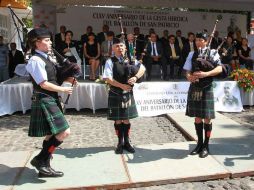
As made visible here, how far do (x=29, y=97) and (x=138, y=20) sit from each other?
6.18 meters

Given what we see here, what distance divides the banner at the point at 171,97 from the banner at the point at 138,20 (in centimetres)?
538

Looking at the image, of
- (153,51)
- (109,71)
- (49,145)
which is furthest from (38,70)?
(153,51)

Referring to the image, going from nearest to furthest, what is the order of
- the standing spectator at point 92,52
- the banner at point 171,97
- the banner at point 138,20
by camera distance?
the banner at point 171,97
the standing spectator at point 92,52
the banner at point 138,20

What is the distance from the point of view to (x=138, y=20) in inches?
511

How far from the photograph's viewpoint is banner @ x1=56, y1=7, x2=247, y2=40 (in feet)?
40.9

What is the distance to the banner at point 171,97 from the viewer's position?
773 centimetres

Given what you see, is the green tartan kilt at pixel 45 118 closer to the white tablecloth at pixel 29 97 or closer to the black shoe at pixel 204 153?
the black shoe at pixel 204 153

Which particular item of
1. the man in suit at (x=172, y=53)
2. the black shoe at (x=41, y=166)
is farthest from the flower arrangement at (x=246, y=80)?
the black shoe at (x=41, y=166)

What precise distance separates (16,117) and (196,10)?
8.66 metres

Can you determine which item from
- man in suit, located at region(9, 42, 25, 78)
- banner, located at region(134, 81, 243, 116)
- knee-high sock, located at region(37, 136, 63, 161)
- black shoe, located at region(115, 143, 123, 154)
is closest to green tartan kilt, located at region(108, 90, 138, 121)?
black shoe, located at region(115, 143, 123, 154)

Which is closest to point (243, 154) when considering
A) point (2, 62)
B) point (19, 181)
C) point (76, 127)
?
point (19, 181)

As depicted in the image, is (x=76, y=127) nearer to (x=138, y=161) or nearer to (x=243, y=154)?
(x=138, y=161)

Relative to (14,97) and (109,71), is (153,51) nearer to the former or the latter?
(14,97)

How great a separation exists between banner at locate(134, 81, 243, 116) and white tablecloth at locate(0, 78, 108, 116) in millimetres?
943
